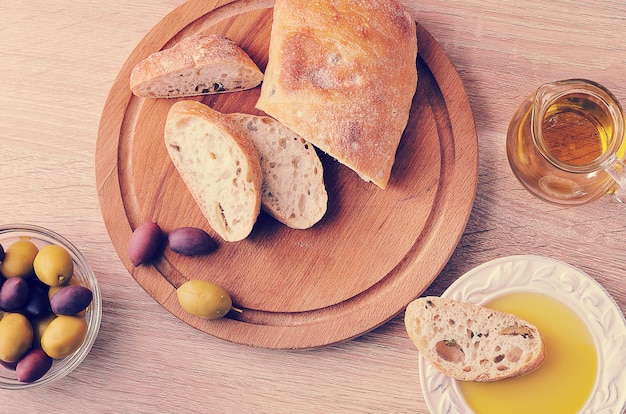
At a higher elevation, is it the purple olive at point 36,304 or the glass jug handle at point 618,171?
the glass jug handle at point 618,171

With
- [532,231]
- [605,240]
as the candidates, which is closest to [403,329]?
[532,231]

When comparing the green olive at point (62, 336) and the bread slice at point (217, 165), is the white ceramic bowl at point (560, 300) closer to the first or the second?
the bread slice at point (217, 165)

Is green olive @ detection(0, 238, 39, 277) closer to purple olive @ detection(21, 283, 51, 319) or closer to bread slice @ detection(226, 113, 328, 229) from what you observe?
purple olive @ detection(21, 283, 51, 319)

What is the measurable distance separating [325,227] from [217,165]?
299 mm

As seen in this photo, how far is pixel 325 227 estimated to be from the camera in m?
1.67

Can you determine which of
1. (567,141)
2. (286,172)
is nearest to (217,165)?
(286,172)

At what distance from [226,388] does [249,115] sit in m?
0.67

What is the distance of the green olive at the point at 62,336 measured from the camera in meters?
1.55

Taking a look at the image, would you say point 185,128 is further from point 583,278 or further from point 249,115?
point 583,278

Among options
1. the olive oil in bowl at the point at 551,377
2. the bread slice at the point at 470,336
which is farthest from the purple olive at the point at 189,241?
the olive oil in bowl at the point at 551,377

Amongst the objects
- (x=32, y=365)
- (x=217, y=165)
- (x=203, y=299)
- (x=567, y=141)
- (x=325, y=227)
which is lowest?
(x=32, y=365)

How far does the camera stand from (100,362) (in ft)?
5.68

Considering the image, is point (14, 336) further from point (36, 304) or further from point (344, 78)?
point (344, 78)

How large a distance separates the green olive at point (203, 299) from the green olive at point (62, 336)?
0.78ft
